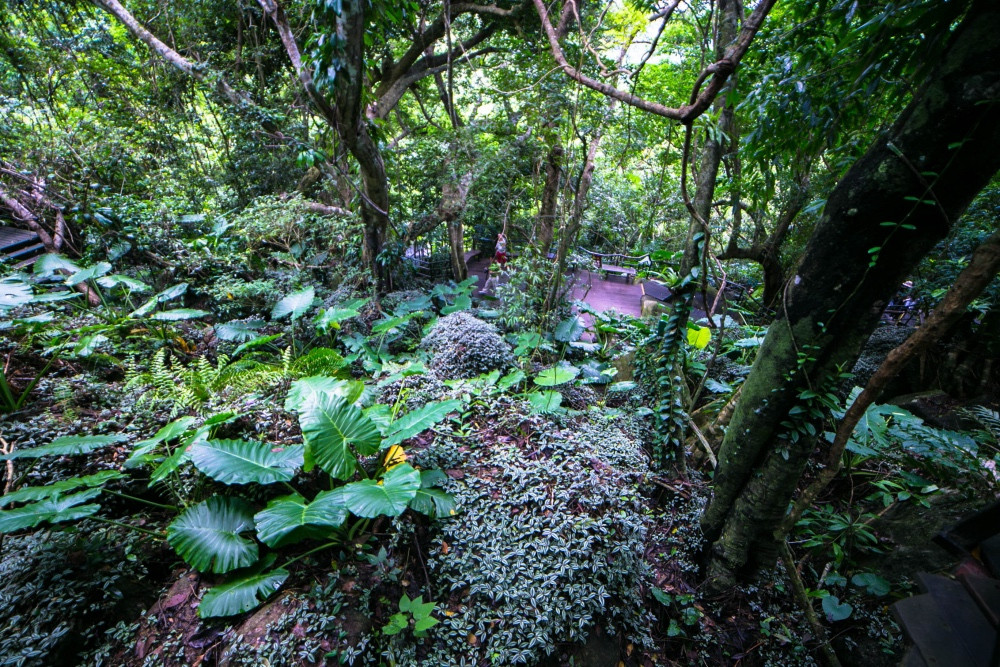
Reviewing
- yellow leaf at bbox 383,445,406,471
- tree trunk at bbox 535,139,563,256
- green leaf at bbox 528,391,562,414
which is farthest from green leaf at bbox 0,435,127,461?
tree trunk at bbox 535,139,563,256

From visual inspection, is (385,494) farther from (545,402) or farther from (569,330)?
(569,330)

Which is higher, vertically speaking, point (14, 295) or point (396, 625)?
point (14, 295)

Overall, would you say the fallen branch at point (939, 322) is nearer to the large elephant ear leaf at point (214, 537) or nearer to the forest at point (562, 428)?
the forest at point (562, 428)

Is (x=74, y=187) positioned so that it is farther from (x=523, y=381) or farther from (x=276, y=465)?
(x=523, y=381)

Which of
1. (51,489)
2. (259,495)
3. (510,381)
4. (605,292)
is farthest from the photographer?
(605,292)

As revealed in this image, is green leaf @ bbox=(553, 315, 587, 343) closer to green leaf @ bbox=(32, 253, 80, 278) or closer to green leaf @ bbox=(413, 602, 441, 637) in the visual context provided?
green leaf @ bbox=(413, 602, 441, 637)

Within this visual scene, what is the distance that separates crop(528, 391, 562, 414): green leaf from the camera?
287cm

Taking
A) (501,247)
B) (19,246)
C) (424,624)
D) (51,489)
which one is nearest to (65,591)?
(51,489)

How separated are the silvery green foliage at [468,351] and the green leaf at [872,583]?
254 cm

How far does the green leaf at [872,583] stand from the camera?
2.31 meters

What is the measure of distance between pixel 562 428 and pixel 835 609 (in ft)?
5.48

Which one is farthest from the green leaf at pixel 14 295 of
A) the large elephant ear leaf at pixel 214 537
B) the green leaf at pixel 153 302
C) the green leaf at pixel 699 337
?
the green leaf at pixel 699 337

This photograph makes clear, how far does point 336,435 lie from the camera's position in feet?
6.71

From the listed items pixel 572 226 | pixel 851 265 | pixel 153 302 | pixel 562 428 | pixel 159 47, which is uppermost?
pixel 159 47
